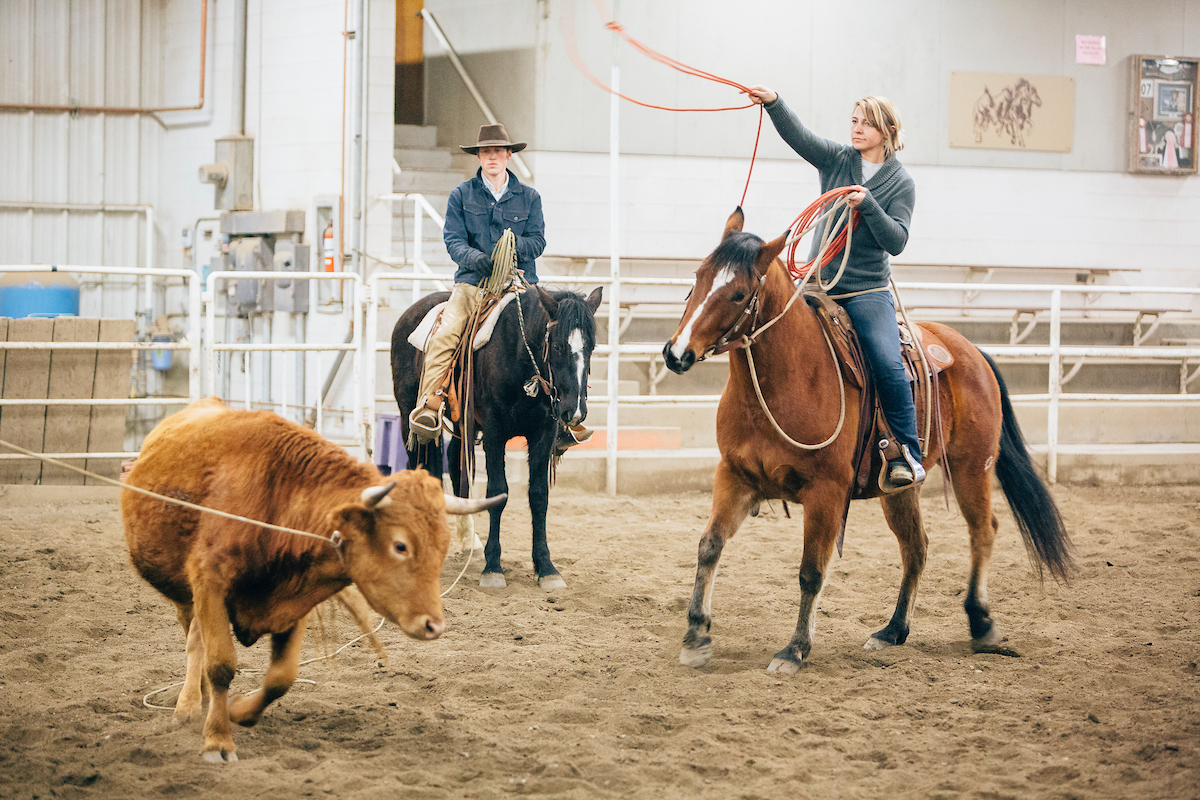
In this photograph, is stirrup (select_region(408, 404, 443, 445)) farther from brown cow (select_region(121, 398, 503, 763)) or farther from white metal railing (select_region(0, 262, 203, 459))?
white metal railing (select_region(0, 262, 203, 459))

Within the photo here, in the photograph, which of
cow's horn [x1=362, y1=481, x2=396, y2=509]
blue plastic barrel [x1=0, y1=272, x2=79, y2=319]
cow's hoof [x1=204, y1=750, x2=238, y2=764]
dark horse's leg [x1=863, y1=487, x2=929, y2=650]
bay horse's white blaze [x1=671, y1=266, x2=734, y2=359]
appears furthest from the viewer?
blue plastic barrel [x1=0, y1=272, x2=79, y2=319]

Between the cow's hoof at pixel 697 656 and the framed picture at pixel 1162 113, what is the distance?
34.9ft

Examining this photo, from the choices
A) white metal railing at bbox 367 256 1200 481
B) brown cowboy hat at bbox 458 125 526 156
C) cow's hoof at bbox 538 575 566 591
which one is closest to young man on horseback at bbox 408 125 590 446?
brown cowboy hat at bbox 458 125 526 156

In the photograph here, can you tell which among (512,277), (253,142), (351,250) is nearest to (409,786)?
(512,277)

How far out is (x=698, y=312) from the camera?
3.27 metres

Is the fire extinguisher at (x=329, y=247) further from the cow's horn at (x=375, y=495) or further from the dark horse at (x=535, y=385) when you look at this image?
the cow's horn at (x=375, y=495)

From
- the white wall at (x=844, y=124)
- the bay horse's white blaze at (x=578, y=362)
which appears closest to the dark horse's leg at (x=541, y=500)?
the bay horse's white blaze at (x=578, y=362)

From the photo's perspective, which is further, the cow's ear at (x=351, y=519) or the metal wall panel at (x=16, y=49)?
the metal wall panel at (x=16, y=49)

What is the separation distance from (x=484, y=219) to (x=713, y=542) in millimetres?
2346

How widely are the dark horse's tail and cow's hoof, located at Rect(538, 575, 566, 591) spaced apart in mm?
2037

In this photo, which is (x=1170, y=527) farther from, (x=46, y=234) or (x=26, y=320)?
(x=46, y=234)

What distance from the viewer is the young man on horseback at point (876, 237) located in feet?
11.9

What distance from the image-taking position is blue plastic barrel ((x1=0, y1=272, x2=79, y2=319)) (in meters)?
11.1

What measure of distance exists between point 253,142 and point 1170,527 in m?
9.45
